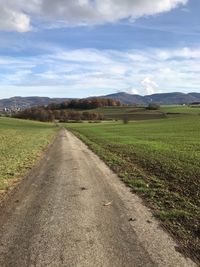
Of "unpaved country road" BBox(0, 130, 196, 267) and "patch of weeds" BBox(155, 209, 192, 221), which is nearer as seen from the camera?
"unpaved country road" BBox(0, 130, 196, 267)

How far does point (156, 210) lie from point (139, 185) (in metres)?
4.58

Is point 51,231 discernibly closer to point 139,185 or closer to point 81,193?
point 81,193

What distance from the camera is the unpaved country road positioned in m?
7.45

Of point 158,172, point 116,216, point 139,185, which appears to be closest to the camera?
point 116,216

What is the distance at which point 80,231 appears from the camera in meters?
9.23

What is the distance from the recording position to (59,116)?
19912cm

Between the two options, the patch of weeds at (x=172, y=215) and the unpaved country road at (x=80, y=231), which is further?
the patch of weeds at (x=172, y=215)

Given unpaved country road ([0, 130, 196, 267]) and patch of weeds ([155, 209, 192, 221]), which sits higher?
unpaved country road ([0, 130, 196, 267])

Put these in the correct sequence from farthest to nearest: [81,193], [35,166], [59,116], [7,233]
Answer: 1. [59,116]
2. [35,166]
3. [81,193]
4. [7,233]

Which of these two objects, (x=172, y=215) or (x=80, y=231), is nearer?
(x=80, y=231)

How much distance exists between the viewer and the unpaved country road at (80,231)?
24.4 feet

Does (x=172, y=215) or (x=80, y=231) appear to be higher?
(x=80, y=231)

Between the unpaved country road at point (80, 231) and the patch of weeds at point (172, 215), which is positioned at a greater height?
the unpaved country road at point (80, 231)

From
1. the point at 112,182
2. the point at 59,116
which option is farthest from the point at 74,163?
the point at 59,116
